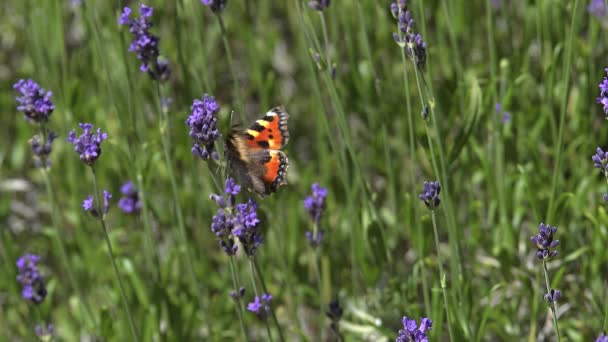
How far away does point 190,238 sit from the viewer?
11.5 ft

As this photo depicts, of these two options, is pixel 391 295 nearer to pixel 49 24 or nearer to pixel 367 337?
pixel 367 337

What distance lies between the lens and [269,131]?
2529mm

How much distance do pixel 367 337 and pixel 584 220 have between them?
40.8 inches

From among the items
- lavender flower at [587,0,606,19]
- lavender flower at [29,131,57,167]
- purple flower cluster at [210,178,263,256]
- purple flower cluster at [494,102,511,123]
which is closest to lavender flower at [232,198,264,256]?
purple flower cluster at [210,178,263,256]

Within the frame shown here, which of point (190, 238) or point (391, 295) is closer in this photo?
point (391, 295)

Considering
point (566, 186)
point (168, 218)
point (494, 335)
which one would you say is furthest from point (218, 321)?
point (566, 186)

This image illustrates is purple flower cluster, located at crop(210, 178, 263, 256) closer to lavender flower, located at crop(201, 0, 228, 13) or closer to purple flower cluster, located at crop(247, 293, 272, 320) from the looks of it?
purple flower cluster, located at crop(247, 293, 272, 320)

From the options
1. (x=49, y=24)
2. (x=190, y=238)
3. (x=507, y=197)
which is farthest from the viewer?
(x=49, y=24)

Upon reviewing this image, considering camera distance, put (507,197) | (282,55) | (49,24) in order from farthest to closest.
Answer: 1. (282,55)
2. (49,24)
3. (507,197)

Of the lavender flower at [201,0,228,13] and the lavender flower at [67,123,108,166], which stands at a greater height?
the lavender flower at [201,0,228,13]

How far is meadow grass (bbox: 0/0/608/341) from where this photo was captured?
Result: 2.91 metres

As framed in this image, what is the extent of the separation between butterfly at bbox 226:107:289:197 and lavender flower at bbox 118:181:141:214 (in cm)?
105

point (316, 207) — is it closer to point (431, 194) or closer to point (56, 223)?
point (431, 194)

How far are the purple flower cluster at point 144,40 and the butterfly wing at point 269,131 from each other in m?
0.46
